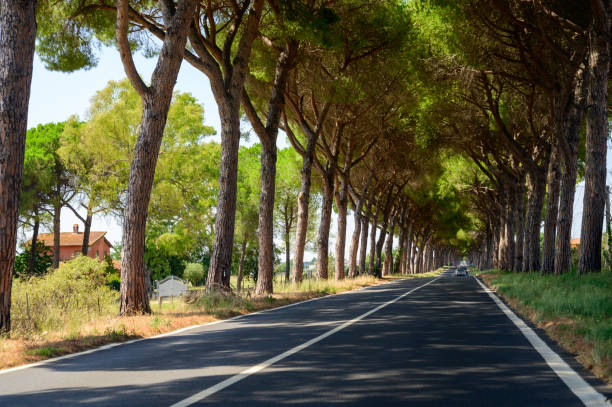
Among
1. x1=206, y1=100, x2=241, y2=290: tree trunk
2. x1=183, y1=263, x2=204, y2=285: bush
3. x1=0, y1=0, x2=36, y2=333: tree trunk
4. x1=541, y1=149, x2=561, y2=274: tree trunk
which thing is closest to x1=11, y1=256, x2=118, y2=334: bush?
x1=0, y1=0, x2=36, y2=333: tree trunk

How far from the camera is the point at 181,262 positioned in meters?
77.6

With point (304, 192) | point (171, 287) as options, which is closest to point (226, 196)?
point (304, 192)

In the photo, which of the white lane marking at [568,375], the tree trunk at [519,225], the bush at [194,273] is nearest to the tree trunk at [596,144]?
the white lane marking at [568,375]

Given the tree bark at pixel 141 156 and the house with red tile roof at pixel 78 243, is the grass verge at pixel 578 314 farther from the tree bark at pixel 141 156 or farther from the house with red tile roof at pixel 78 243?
the house with red tile roof at pixel 78 243

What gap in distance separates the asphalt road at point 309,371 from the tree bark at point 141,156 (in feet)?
7.36

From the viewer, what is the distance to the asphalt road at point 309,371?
492 cm

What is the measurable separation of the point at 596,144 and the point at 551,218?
6.04 m

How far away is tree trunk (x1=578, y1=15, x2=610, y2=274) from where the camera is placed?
→ 16000 millimetres

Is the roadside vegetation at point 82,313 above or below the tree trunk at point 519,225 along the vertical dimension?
below

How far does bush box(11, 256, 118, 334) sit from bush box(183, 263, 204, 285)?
202 feet

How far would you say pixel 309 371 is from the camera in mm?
6078

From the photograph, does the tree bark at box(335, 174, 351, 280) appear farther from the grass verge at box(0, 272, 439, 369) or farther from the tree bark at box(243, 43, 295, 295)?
the grass verge at box(0, 272, 439, 369)

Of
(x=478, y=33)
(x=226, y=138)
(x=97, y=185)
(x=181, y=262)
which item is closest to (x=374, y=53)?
(x=478, y=33)

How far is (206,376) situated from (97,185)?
28.2 m
